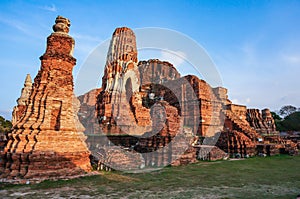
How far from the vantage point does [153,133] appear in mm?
11148

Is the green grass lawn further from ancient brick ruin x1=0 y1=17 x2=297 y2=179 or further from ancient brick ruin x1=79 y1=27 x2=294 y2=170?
ancient brick ruin x1=79 y1=27 x2=294 y2=170

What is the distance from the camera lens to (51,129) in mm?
7219

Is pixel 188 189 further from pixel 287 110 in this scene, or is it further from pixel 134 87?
pixel 287 110

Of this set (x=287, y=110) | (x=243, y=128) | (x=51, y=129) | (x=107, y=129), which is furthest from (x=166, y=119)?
(x=287, y=110)

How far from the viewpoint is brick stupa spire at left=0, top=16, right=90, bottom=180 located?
20.8 ft

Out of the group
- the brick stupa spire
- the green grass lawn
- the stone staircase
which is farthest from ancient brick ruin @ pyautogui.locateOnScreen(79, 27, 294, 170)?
the green grass lawn

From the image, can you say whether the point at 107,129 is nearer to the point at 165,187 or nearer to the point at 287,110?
the point at 165,187

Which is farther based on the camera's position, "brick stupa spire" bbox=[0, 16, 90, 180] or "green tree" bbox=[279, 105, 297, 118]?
"green tree" bbox=[279, 105, 297, 118]

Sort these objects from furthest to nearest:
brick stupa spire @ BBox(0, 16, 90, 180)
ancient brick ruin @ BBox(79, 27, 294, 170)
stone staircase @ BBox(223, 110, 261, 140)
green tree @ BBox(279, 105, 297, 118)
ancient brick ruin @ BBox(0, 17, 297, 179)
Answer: green tree @ BBox(279, 105, 297, 118) → stone staircase @ BBox(223, 110, 261, 140) → ancient brick ruin @ BBox(79, 27, 294, 170) → ancient brick ruin @ BBox(0, 17, 297, 179) → brick stupa spire @ BBox(0, 16, 90, 180)

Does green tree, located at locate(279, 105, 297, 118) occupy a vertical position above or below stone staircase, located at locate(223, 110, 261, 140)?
above

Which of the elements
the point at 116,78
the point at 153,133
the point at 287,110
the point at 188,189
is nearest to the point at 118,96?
the point at 116,78

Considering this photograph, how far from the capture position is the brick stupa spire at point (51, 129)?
634 cm

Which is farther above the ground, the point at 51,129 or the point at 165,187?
the point at 51,129

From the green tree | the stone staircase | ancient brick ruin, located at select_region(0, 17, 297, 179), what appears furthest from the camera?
the green tree
